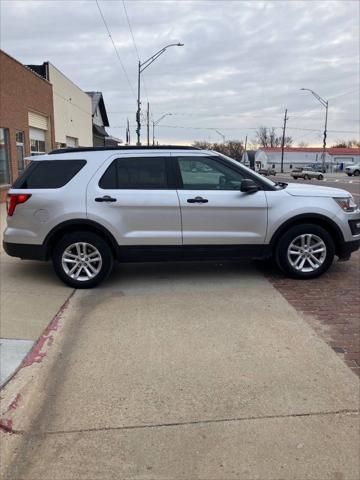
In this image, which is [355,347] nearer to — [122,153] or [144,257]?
[144,257]

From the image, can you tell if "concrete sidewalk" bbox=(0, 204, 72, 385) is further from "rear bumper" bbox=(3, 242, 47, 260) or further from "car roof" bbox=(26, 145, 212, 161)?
"car roof" bbox=(26, 145, 212, 161)

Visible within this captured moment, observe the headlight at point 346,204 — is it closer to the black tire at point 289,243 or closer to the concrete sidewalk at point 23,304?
the black tire at point 289,243

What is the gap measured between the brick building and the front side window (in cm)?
1288

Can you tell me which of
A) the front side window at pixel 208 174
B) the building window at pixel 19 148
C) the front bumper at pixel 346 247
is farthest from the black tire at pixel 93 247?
the building window at pixel 19 148

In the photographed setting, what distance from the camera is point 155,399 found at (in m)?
3.51

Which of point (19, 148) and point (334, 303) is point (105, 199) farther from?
point (19, 148)

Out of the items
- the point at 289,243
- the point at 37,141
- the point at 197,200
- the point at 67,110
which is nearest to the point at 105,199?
the point at 197,200

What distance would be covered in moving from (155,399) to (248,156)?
9134 cm

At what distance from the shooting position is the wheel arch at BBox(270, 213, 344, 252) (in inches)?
253

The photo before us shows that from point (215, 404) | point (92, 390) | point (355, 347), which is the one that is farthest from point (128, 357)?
point (355, 347)

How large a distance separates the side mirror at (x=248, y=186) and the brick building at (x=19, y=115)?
13408mm

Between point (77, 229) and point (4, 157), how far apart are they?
1313 cm

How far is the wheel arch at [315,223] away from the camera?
6438 mm

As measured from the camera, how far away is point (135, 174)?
6363 millimetres
